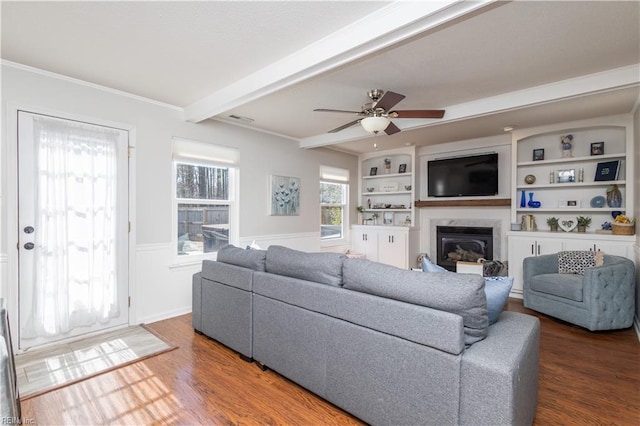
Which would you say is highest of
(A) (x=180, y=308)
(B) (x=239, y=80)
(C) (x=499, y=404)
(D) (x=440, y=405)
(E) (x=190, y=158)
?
(B) (x=239, y=80)

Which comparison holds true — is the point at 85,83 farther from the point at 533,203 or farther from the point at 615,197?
the point at 615,197

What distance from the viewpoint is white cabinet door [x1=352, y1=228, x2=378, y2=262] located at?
6027 millimetres

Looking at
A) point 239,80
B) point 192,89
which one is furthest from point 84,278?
point 239,80

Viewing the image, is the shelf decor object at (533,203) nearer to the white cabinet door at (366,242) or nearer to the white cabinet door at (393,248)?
the white cabinet door at (393,248)

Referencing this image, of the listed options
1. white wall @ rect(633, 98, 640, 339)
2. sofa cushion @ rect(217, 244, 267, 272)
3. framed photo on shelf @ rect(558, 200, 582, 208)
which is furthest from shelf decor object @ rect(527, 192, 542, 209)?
sofa cushion @ rect(217, 244, 267, 272)

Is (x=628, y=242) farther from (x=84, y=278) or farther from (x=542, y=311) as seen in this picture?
(x=84, y=278)

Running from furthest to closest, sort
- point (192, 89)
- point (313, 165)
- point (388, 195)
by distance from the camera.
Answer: point (388, 195), point (313, 165), point (192, 89)

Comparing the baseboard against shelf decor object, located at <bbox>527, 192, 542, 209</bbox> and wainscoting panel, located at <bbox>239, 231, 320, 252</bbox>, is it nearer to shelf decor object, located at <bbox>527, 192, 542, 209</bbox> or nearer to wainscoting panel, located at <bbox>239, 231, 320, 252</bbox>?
wainscoting panel, located at <bbox>239, 231, 320, 252</bbox>

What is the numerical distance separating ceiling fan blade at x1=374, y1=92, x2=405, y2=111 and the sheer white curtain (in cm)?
270

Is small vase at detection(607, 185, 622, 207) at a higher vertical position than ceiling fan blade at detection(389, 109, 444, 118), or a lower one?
lower

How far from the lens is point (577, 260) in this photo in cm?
372

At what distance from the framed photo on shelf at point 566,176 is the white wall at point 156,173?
3704 mm

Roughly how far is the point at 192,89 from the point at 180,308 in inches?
99.3

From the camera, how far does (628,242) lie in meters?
3.70
